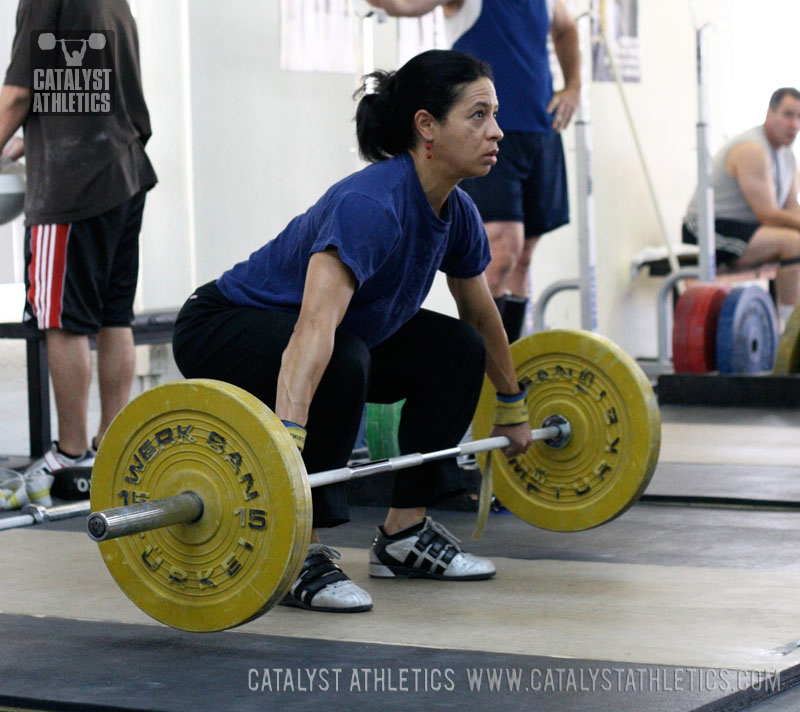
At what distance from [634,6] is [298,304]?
461cm

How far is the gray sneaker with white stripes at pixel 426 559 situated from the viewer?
2182 millimetres

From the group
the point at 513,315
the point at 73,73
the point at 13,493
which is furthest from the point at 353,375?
the point at 513,315

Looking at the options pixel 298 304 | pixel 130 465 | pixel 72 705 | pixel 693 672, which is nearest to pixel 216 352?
pixel 298 304

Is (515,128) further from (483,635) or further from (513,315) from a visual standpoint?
(483,635)

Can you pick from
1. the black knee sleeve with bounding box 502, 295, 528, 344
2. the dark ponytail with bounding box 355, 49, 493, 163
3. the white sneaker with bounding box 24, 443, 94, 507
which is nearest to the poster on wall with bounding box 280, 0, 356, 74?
the black knee sleeve with bounding box 502, 295, 528, 344

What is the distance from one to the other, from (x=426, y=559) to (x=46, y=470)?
3.89 feet

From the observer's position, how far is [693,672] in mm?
1586

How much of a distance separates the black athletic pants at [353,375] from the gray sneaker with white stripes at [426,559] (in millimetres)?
63

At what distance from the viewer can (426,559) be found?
2201mm

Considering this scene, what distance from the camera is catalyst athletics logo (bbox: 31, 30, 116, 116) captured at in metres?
3.01

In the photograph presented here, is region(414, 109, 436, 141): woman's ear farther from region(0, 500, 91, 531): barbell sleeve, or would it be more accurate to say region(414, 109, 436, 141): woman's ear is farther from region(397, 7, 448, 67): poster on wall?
region(397, 7, 448, 67): poster on wall

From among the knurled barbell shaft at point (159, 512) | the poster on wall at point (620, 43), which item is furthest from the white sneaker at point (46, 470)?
the poster on wall at point (620, 43)

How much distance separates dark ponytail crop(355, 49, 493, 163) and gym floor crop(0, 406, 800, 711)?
0.70 meters

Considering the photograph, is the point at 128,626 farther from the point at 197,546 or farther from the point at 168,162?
the point at 168,162
